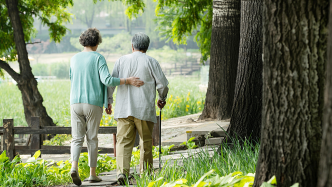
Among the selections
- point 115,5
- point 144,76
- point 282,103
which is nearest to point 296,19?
point 282,103

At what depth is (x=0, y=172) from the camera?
418 cm

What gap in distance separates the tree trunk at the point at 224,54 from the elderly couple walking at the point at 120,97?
3729 millimetres

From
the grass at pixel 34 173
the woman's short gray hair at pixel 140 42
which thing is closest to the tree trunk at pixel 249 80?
the woman's short gray hair at pixel 140 42

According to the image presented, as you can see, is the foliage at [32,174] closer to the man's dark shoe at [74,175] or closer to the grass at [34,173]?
the grass at [34,173]

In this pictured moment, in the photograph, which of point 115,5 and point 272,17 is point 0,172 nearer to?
point 272,17

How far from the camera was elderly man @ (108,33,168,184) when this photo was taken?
3865 millimetres

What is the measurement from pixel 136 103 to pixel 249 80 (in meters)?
1.54

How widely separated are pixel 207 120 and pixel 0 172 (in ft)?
15.6

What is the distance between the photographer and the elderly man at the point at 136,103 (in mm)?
3865

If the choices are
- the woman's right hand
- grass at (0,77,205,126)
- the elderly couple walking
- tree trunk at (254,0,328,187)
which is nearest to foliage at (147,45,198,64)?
grass at (0,77,205,126)

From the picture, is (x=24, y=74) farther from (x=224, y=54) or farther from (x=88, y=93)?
(x=88, y=93)

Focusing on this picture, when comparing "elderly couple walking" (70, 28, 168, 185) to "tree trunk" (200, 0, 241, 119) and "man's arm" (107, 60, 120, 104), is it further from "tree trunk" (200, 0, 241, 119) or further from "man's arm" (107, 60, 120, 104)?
"tree trunk" (200, 0, 241, 119)

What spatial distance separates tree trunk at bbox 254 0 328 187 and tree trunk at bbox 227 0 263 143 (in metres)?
2.17

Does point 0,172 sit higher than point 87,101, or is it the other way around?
point 87,101
